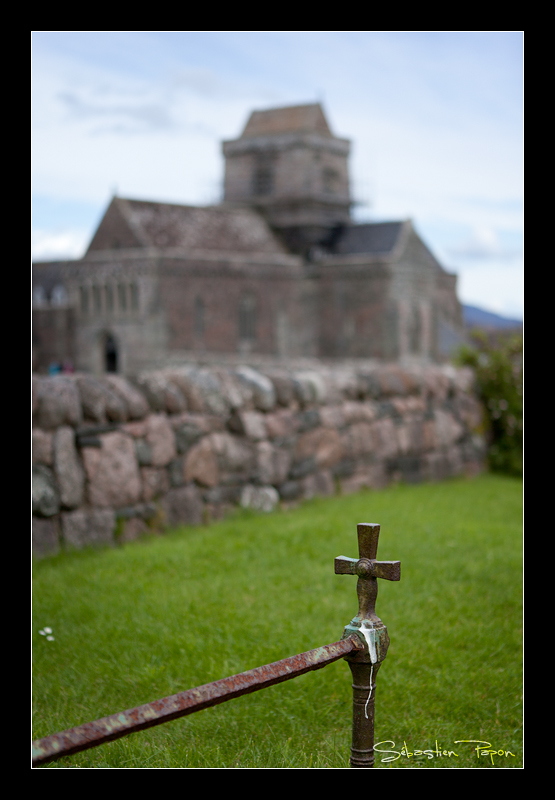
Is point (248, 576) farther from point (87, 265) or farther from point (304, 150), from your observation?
point (304, 150)

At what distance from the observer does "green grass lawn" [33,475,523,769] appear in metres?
3.61

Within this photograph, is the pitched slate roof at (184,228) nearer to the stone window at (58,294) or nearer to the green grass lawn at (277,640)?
the stone window at (58,294)

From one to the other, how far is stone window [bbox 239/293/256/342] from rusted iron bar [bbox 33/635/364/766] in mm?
40599

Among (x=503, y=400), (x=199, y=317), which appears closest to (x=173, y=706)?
(x=503, y=400)

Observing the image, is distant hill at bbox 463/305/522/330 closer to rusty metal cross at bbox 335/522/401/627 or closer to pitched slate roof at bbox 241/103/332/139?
rusty metal cross at bbox 335/522/401/627

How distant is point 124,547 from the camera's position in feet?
21.0

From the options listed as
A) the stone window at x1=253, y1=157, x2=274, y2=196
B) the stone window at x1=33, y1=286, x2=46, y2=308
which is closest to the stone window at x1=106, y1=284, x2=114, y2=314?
the stone window at x1=33, y1=286, x2=46, y2=308

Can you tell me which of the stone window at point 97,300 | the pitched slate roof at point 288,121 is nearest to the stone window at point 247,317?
the stone window at point 97,300

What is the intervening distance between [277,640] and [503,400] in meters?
7.97

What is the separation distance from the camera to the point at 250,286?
42.8 meters

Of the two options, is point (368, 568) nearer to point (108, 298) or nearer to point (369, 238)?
point (108, 298)

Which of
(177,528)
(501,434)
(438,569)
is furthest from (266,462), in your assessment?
(501,434)

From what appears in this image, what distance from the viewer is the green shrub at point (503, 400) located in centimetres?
1145
